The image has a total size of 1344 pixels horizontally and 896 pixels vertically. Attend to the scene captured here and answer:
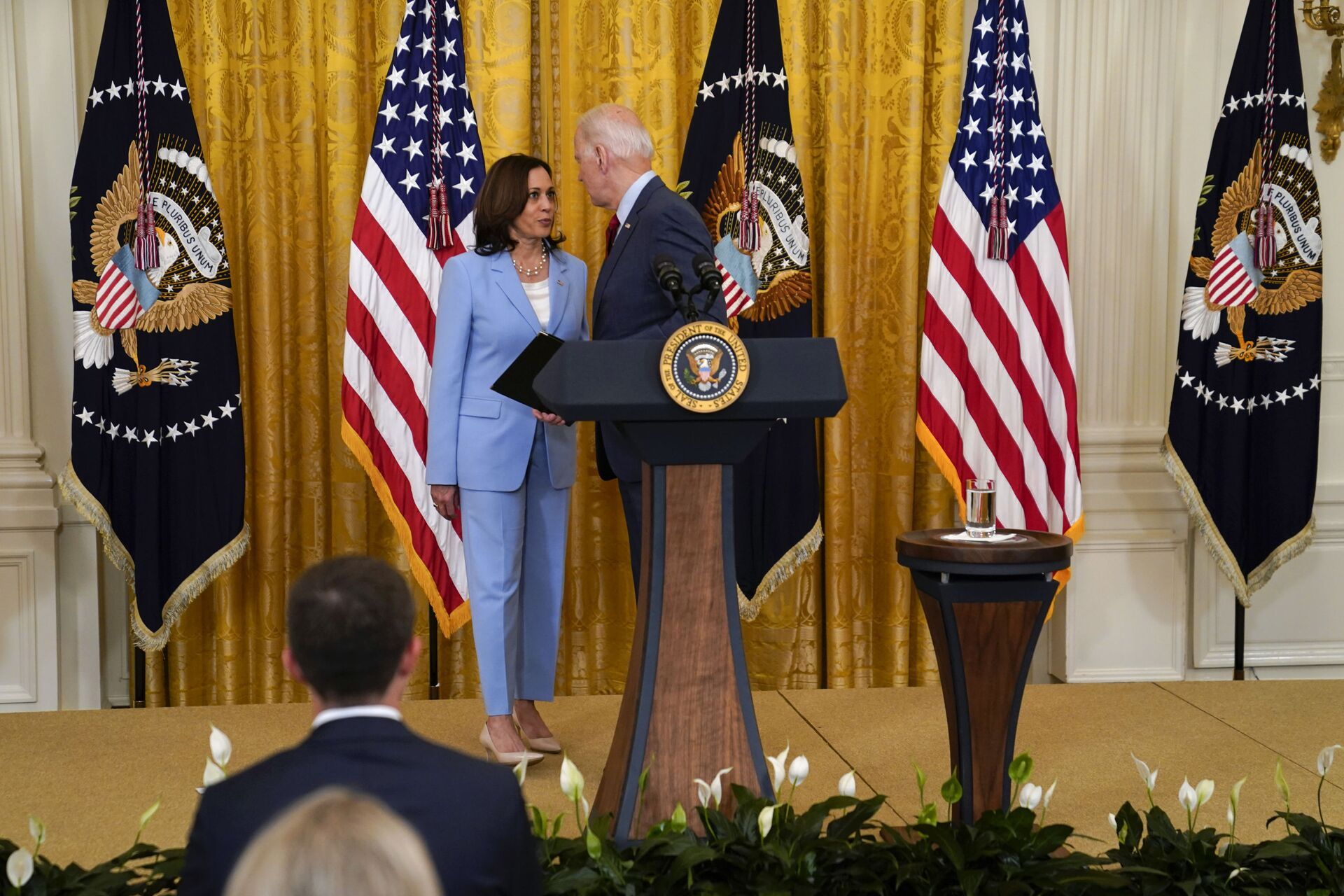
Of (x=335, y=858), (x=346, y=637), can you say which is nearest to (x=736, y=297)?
(x=346, y=637)

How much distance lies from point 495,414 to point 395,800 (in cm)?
236

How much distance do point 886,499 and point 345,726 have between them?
3.84 m

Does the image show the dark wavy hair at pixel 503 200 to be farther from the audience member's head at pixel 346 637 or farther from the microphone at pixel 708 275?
the audience member's head at pixel 346 637

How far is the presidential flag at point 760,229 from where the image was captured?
15.4ft

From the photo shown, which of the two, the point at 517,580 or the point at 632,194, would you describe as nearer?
the point at 632,194

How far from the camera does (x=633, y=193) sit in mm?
3514

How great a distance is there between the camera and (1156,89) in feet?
16.3

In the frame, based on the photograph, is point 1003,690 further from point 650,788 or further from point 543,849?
point 543,849

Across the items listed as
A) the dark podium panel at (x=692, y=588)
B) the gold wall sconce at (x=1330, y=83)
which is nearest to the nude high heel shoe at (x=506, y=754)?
the dark podium panel at (x=692, y=588)

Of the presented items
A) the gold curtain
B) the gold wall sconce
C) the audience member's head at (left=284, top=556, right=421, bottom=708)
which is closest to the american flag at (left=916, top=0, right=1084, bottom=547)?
the gold curtain

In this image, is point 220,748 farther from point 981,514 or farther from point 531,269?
point 531,269

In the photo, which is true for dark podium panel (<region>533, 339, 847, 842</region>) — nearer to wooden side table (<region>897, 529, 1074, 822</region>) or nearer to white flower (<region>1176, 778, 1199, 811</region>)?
wooden side table (<region>897, 529, 1074, 822</region>)

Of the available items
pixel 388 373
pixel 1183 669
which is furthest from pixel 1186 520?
pixel 388 373

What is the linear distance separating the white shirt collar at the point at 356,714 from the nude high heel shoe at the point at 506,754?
2077 millimetres
